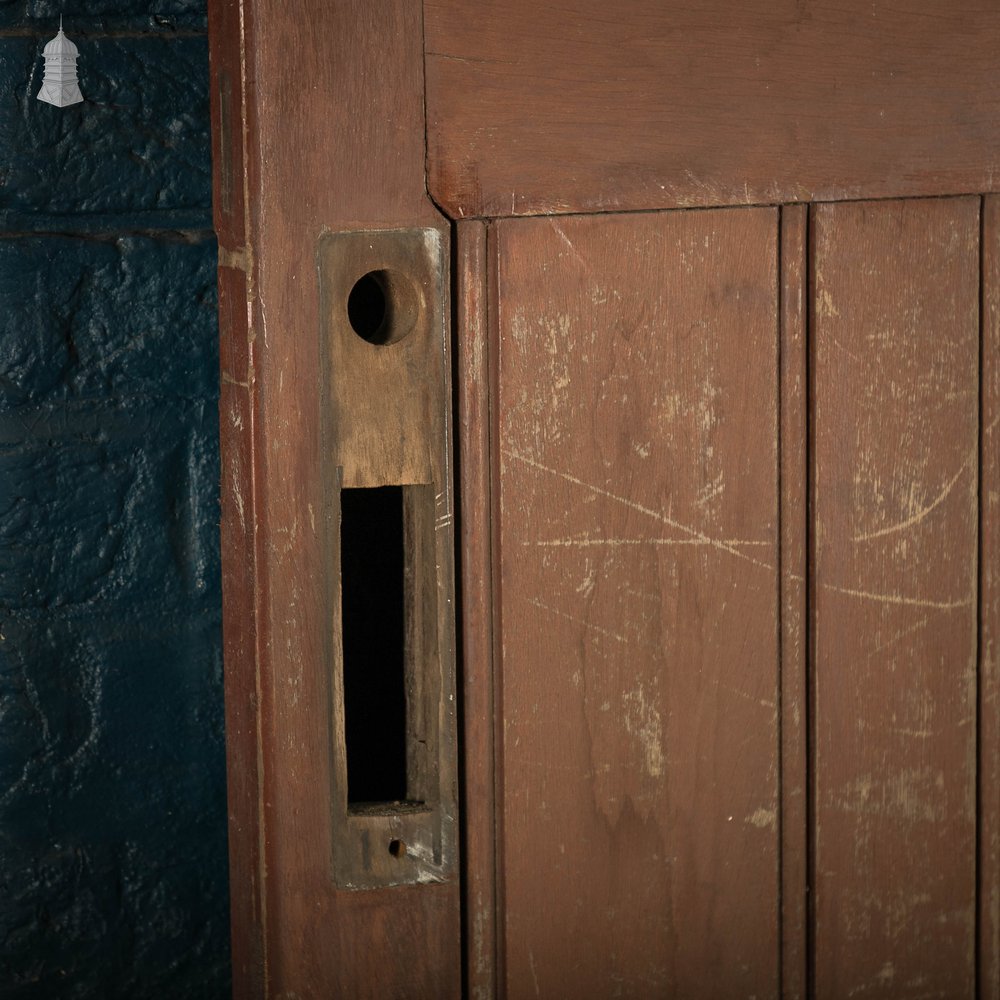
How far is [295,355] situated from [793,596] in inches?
15.7

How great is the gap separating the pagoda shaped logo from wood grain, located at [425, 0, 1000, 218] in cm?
47

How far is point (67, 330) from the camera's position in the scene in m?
1.26

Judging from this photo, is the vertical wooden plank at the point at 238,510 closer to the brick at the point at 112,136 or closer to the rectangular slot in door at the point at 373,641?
the rectangular slot in door at the point at 373,641

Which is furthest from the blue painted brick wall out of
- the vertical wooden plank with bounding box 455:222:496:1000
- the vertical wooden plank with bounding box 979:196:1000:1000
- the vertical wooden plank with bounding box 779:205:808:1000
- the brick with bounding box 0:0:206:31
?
the vertical wooden plank with bounding box 979:196:1000:1000

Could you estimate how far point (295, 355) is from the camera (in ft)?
3.01

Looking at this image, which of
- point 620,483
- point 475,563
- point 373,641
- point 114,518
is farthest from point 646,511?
point 114,518

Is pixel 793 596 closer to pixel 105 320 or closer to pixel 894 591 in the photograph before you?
pixel 894 591

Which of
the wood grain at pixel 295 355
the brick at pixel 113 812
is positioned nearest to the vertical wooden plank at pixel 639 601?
the wood grain at pixel 295 355

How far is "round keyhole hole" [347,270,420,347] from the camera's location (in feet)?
3.10

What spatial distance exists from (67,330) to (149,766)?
0.42 meters

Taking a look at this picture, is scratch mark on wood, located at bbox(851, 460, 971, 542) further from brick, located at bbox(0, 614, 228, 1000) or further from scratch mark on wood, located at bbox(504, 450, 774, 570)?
brick, located at bbox(0, 614, 228, 1000)

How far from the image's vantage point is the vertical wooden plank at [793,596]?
3.17 feet

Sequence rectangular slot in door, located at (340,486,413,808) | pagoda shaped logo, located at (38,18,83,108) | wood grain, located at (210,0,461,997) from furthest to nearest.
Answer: pagoda shaped logo, located at (38,18,83,108)
rectangular slot in door, located at (340,486,413,808)
wood grain, located at (210,0,461,997)

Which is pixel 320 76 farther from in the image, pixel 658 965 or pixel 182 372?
pixel 658 965
